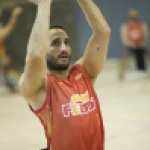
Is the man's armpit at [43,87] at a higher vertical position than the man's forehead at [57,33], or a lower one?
lower

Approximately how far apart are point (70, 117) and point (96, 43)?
595 millimetres

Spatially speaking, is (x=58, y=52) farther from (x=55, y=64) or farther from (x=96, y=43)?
(x=96, y=43)

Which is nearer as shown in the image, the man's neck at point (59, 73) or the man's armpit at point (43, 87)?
the man's armpit at point (43, 87)

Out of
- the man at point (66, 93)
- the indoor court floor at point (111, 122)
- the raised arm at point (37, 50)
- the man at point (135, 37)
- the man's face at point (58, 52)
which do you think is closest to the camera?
the raised arm at point (37, 50)

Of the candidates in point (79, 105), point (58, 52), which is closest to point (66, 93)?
point (79, 105)

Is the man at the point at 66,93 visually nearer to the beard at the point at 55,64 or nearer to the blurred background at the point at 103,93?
the beard at the point at 55,64

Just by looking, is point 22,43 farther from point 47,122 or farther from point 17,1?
point 47,122

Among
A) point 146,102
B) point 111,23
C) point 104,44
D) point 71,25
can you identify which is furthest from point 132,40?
point 104,44

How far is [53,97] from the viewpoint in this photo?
108 inches

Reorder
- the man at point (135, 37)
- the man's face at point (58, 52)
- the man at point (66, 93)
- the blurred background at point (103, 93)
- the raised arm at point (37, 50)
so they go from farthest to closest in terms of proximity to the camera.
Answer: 1. the man at point (135, 37)
2. the blurred background at point (103, 93)
3. the man's face at point (58, 52)
4. the man at point (66, 93)
5. the raised arm at point (37, 50)

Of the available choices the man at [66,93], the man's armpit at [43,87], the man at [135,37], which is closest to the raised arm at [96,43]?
the man at [66,93]

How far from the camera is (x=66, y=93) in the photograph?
2.77 metres

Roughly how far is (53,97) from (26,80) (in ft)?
0.95

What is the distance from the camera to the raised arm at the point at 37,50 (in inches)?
95.9
